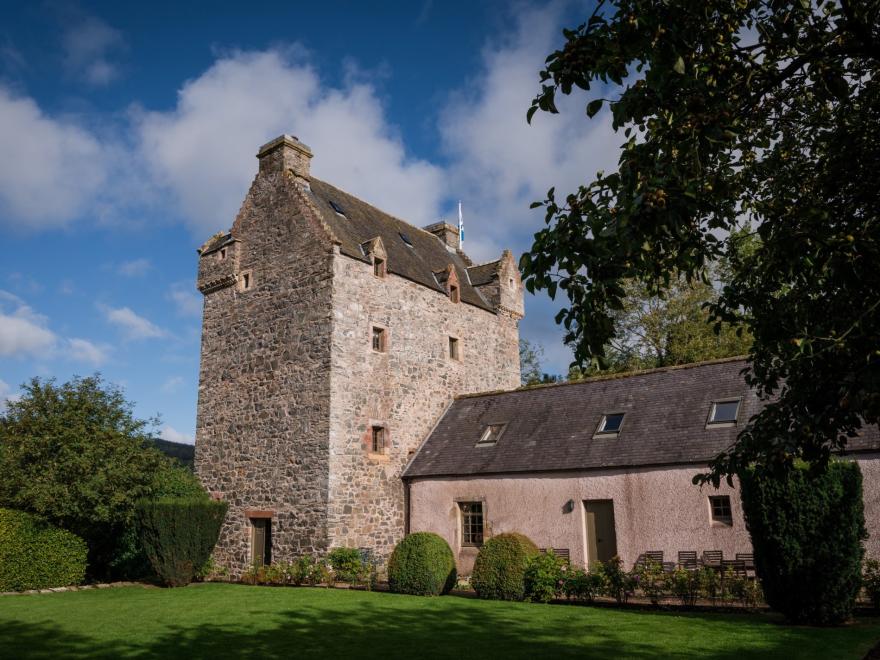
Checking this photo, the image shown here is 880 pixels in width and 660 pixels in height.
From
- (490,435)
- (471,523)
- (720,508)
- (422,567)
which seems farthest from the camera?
(490,435)

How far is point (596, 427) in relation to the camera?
19938 millimetres

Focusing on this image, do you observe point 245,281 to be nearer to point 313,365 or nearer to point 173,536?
point 313,365

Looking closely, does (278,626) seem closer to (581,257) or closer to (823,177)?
(581,257)

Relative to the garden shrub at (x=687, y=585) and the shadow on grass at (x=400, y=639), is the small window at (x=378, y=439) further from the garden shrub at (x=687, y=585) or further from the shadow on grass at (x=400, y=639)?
the garden shrub at (x=687, y=585)

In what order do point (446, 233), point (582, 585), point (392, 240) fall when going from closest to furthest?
point (582, 585), point (392, 240), point (446, 233)

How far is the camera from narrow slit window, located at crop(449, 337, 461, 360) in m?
26.3

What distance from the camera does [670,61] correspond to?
4879 millimetres

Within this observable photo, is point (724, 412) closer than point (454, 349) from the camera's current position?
Yes

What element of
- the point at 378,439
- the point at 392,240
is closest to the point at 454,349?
the point at 392,240

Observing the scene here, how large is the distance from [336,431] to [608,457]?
7976 millimetres

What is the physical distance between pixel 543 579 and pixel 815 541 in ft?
19.1

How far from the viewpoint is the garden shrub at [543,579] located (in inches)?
587

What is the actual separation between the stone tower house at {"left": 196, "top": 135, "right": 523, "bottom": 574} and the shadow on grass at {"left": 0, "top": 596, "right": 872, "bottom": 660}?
25.6 ft

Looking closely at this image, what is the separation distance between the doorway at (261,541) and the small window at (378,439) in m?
3.95
